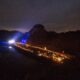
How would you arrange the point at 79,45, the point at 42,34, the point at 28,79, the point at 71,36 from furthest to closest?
the point at 42,34 → the point at 71,36 → the point at 79,45 → the point at 28,79

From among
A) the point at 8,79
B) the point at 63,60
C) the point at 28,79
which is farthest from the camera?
the point at 63,60

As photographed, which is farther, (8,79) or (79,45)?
(79,45)

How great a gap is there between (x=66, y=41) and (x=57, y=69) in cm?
9759

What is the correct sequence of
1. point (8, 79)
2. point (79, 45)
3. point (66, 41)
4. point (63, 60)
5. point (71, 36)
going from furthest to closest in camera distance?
point (71, 36) < point (66, 41) < point (79, 45) < point (63, 60) < point (8, 79)

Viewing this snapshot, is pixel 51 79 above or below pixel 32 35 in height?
below

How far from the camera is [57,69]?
36969 mm

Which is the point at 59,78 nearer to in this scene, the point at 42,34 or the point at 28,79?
the point at 28,79

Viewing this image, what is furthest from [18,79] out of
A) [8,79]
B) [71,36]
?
[71,36]

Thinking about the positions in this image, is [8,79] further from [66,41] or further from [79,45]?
[66,41]

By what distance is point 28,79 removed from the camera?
27.8 m

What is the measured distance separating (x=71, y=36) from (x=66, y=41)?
11188 millimetres

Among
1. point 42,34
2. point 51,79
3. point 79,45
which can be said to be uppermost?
point 42,34

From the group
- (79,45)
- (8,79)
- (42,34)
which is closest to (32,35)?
(42,34)

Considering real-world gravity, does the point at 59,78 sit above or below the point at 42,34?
below
